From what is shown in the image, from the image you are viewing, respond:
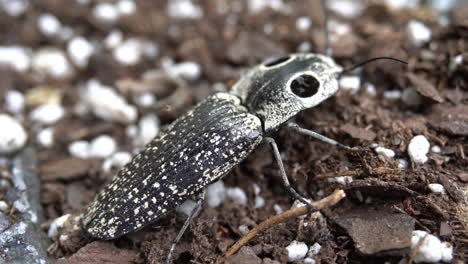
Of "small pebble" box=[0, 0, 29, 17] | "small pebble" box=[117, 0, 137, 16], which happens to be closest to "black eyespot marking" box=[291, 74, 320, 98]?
"small pebble" box=[117, 0, 137, 16]

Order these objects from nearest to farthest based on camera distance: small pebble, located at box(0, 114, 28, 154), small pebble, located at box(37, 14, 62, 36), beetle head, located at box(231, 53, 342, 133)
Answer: beetle head, located at box(231, 53, 342, 133) → small pebble, located at box(0, 114, 28, 154) → small pebble, located at box(37, 14, 62, 36)

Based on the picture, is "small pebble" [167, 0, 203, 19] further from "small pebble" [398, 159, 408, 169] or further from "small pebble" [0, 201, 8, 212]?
"small pebble" [398, 159, 408, 169]

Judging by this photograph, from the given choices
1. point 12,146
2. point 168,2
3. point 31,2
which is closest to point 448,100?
point 168,2

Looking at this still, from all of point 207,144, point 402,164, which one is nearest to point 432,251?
point 402,164

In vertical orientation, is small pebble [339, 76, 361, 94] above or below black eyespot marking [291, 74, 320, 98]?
below

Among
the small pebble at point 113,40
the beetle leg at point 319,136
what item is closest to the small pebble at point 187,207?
the beetle leg at point 319,136
